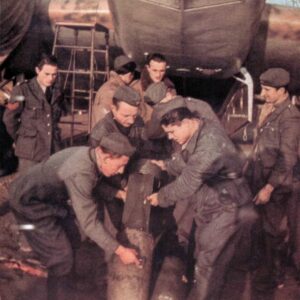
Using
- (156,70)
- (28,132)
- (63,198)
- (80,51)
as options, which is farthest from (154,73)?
(80,51)

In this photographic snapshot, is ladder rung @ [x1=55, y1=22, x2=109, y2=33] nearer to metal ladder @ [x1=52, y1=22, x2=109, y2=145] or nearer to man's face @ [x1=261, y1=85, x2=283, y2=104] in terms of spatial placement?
metal ladder @ [x1=52, y1=22, x2=109, y2=145]

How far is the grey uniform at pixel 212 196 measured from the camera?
4.12m

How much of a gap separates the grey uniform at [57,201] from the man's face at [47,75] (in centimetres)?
172

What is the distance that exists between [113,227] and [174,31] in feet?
9.94

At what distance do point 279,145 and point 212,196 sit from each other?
1062mm

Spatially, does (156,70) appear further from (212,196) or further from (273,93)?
(212,196)

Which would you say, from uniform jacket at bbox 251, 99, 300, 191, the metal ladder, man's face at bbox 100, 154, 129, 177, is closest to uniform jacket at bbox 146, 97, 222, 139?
uniform jacket at bbox 251, 99, 300, 191

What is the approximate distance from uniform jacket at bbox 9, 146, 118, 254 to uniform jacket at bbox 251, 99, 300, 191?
1.95 m


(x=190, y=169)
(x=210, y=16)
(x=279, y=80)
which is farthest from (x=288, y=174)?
(x=210, y=16)

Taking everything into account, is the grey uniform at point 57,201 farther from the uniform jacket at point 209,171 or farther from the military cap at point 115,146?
the uniform jacket at point 209,171

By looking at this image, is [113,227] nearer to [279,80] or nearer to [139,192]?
[139,192]

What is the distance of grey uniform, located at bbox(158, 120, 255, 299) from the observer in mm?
4121

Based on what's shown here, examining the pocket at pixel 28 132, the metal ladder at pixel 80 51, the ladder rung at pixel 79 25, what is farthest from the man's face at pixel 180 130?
the ladder rung at pixel 79 25

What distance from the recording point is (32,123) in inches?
227
